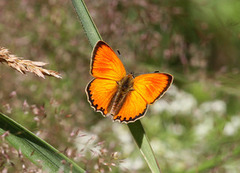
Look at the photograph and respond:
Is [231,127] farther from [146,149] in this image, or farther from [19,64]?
[19,64]

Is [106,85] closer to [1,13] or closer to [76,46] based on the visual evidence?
[76,46]

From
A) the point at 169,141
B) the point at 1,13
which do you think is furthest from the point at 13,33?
the point at 169,141

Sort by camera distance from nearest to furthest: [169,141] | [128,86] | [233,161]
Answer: [128,86]
[233,161]
[169,141]

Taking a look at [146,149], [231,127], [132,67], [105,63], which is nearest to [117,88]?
[105,63]

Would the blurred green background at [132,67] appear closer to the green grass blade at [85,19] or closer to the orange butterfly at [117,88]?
the orange butterfly at [117,88]

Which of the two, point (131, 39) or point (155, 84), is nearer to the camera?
point (155, 84)

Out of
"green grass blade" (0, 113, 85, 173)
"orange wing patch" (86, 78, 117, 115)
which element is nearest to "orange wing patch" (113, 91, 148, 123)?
"orange wing patch" (86, 78, 117, 115)

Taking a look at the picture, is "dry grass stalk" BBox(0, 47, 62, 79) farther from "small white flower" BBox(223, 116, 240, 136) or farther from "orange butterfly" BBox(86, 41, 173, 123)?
"small white flower" BBox(223, 116, 240, 136)

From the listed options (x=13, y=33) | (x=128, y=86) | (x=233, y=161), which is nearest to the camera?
(x=128, y=86)
